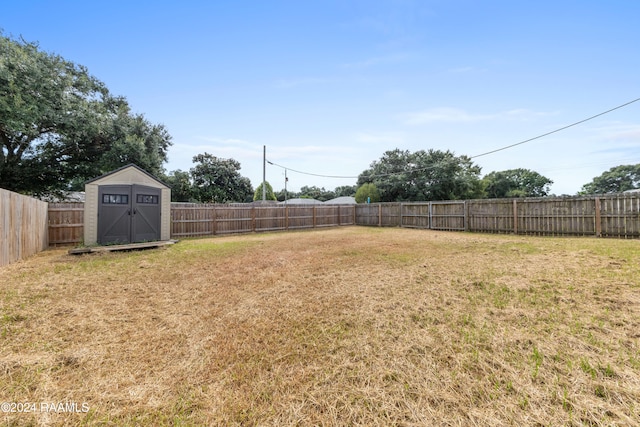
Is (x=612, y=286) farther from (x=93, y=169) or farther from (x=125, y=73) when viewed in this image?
(x=93, y=169)

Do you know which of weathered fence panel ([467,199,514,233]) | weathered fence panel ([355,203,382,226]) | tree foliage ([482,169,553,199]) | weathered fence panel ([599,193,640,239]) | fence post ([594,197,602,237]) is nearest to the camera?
weathered fence panel ([599,193,640,239])

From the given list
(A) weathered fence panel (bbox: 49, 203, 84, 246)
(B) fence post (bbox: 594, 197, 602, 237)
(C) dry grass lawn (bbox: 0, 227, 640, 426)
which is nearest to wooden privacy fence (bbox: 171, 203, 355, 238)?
(A) weathered fence panel (bbox: 49, 203, 84, 246)

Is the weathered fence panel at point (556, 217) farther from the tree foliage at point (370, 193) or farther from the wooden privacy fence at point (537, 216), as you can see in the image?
the tree foliage at point (370, 193)

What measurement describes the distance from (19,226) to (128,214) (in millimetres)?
2590

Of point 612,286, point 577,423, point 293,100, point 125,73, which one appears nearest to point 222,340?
point 577,423

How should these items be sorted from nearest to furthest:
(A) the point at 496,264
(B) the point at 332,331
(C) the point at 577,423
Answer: (C) the point at 577,423 < (B) the point at 332,331 < (A) the point at 496,264

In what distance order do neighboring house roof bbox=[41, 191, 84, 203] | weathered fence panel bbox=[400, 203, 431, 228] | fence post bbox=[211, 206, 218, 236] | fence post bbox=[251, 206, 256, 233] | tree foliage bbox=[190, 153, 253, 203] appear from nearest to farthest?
1. fence post bbox=[211, 206, 218, 236]
2. neighboring house roof bbox=[41, 191, 84, 203]
3. fence post bbox=[251, 206, 256, 233]
4. weathered fence panel bbox=[400, 203, 431, 228]
5. tree foliage bbox=[190, 153, 253, 203]

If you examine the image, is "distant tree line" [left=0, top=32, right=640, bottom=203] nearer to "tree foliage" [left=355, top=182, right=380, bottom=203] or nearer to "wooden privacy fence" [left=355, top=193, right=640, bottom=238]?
"wooden privacy fence" [left=355, top=193, right=640, bottom=238]

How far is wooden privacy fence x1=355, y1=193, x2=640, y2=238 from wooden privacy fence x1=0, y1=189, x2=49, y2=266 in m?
16.4

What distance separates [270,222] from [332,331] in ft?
41.1

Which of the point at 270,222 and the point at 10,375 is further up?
the point at 270,222

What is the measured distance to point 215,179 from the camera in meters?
24.2

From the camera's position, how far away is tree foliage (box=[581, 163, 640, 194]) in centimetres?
Answer: 3812

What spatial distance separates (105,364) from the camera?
2021 mm
